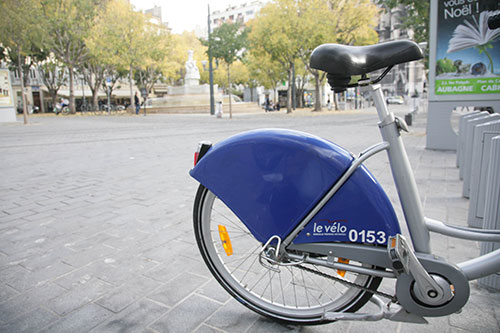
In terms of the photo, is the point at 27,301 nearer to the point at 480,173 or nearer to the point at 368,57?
the point at 368,57

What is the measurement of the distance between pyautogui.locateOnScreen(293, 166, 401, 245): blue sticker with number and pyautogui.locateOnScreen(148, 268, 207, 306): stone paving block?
1255 millimetres

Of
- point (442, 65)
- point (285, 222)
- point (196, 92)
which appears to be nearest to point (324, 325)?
point (285, 222)

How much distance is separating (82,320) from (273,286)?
1187mm

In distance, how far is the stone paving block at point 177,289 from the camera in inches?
94.3

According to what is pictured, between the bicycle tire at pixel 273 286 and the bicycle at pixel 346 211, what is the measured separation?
0.04 ft

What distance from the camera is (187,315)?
2.21m

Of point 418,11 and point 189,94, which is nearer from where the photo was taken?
point 418,11

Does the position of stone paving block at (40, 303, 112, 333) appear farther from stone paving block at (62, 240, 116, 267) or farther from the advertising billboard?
the advertising billboard

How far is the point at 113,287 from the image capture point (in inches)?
101

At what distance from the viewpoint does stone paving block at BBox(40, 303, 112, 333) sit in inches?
82.1

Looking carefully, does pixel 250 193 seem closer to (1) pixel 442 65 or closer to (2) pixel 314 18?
(1) pixel 442 65

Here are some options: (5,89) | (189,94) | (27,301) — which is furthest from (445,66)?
(189,94)

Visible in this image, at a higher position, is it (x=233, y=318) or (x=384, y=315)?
Answer: (x=384, y=315)

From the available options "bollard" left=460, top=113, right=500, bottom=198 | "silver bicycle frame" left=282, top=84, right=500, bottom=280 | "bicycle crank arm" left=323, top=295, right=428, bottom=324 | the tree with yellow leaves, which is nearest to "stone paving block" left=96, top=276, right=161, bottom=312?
"bicycle crank arm" left=323, top=295, right=428, bottom=324
